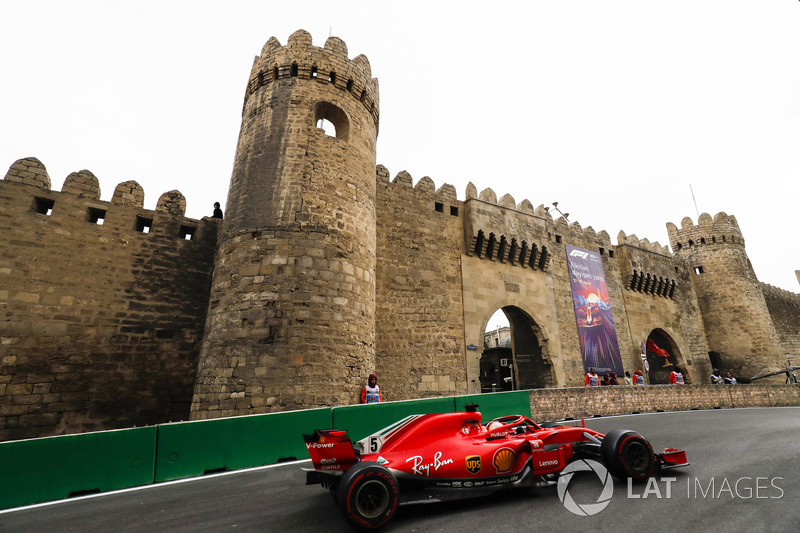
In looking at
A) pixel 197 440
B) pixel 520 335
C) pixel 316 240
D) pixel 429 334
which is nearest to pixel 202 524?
pixel 197 440

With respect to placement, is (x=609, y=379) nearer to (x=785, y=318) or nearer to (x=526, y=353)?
(x=526, y=353)

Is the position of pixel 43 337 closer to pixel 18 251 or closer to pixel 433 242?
pixel 18 251

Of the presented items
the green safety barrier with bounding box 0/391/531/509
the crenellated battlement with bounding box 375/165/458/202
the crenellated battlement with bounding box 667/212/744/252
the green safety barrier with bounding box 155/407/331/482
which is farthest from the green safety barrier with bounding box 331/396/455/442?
the crenellated battlement with bounding box 667/212/744/252

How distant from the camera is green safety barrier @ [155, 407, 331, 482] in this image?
5.57 meters

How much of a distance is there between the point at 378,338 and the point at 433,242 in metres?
4.19

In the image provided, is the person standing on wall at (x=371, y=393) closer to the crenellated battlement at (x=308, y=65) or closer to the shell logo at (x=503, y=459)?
the shell logo at (x=503, y=459)

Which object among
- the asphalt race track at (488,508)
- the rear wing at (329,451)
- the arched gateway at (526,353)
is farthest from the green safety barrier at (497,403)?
the arched gateway at (526,353)

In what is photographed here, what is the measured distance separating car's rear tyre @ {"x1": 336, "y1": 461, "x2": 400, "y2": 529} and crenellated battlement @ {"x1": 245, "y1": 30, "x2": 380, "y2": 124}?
419 inches

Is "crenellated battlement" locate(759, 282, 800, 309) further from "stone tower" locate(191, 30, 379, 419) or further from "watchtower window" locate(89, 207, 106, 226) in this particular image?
"watchtower window" locate(89, 207, 106, 226)

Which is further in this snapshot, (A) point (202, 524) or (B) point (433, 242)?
(B) point (433, 242)

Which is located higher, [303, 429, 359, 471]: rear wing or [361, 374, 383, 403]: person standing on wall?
[361, 374, 383, 403]: person standing on wall

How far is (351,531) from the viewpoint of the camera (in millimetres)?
3178
